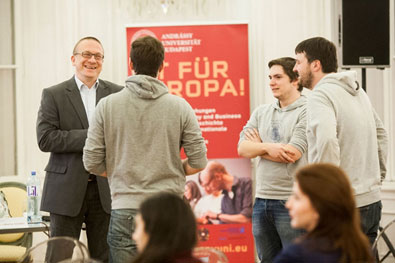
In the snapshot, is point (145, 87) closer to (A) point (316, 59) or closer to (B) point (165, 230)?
(A) point (316, 59)

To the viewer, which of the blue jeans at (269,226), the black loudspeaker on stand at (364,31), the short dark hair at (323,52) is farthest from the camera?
the black loudspeaker on stand at (364,31)

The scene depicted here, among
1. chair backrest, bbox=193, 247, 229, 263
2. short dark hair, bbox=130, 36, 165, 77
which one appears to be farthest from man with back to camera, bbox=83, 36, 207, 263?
chair backrest, bbox=193, 247, 229, 263

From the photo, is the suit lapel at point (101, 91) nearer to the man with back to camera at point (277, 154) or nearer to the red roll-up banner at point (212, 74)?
the man with back to camera at point (277, 154)

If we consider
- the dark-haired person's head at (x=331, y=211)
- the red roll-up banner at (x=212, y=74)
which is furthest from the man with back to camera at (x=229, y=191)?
the dark-haired person's head at (x=331, y=211)

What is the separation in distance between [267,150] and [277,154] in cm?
7

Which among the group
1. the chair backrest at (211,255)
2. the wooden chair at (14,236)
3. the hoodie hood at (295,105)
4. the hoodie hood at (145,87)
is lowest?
the wooden chair at (14,236)

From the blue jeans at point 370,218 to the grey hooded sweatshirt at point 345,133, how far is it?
1.1 inches

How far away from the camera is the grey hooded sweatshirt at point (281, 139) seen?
3.49 metres

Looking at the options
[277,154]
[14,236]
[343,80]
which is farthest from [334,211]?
[14,236]

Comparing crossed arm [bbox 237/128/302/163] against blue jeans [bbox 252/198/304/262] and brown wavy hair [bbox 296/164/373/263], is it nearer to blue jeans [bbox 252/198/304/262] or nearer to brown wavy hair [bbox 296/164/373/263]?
blue jeans [bbox 252/198/304/262]

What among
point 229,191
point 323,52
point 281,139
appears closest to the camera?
point 323,52

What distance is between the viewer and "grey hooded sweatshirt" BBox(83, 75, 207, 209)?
282cm

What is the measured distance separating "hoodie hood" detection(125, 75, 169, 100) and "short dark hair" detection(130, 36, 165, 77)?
50 millimetres

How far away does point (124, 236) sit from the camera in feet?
9.27
